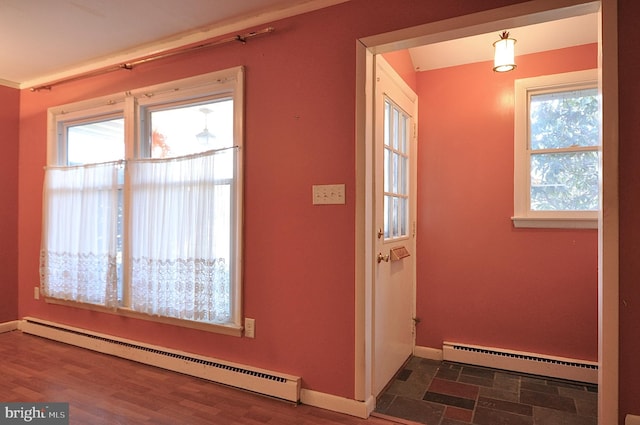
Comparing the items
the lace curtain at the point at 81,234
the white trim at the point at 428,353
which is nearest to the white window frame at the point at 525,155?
the white trim at the point at 428,353

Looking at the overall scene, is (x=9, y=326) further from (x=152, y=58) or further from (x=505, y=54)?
(x=505, y=54)

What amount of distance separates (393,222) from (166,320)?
177 centimetres

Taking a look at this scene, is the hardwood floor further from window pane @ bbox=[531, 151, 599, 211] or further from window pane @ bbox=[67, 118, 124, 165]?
window pane @ bbox=[531, 151, 599, 211]

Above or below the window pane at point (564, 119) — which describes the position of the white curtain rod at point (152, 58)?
above

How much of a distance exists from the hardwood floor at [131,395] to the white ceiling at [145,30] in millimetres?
2323

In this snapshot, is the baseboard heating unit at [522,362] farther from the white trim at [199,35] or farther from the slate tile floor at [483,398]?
the white trim at [199,35]

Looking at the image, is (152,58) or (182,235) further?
(152,58)

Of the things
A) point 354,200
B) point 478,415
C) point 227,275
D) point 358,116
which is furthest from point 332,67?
point 478,415

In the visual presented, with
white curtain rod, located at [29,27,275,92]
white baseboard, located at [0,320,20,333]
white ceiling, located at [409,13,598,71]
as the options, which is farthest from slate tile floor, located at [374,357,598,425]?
white baseboard, located at [0,320,20,333]

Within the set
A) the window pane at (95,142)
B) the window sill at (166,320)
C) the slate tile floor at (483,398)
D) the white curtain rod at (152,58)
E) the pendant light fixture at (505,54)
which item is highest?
the white curtain rod at (152,58)

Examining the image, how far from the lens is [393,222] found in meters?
2.58

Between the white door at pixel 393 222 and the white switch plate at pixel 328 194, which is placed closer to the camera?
the white switch plate at pixel 328 194

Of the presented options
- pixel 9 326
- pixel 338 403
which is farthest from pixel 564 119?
pixel 9 326

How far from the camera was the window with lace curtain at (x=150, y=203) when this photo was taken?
99.0 inches
